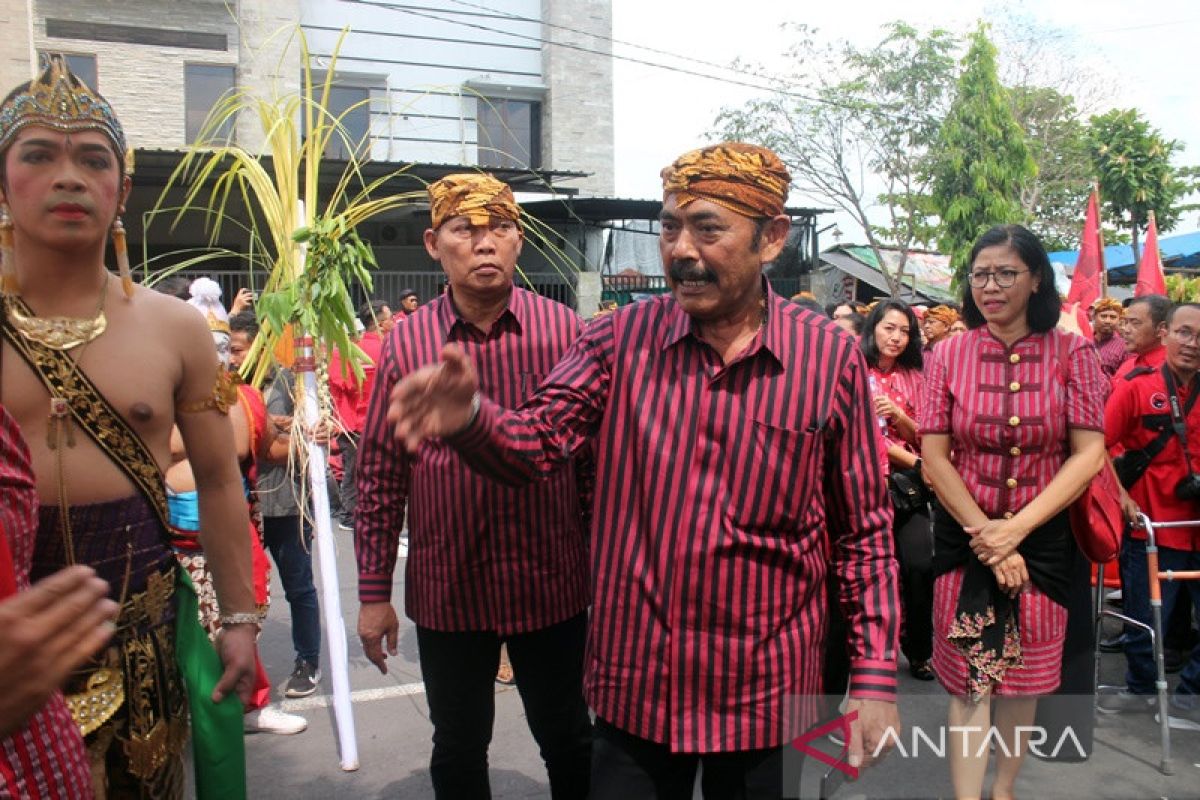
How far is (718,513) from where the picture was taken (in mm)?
2363

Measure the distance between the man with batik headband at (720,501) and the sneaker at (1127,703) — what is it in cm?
355

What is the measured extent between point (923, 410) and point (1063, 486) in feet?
1.96

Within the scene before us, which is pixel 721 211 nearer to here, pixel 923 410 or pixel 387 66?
pixel 923 410

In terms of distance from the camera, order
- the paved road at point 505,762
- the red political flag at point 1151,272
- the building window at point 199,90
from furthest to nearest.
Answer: the building window at point 199,90, the red political flag at point 1151,272, the paved road at point 505,762

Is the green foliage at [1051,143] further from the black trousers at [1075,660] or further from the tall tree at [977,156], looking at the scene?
the black trousers at [1075,660]

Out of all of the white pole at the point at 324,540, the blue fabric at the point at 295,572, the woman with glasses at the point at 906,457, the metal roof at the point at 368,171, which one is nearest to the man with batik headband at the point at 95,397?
the white pole at the point at 324,540

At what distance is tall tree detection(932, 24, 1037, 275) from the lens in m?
21.7

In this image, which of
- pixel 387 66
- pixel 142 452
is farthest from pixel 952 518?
pixel 387 66

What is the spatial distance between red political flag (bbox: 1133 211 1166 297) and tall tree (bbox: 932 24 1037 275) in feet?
34.9

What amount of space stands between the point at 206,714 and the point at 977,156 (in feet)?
73.7

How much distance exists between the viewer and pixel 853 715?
2.48 metres

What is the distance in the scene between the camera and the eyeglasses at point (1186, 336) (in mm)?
5379

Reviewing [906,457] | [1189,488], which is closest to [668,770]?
[906,457]

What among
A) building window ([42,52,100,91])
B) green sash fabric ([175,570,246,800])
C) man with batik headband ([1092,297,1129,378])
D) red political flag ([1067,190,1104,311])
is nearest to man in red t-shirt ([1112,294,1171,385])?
man with batik headband ([1092,297,1129,378])
